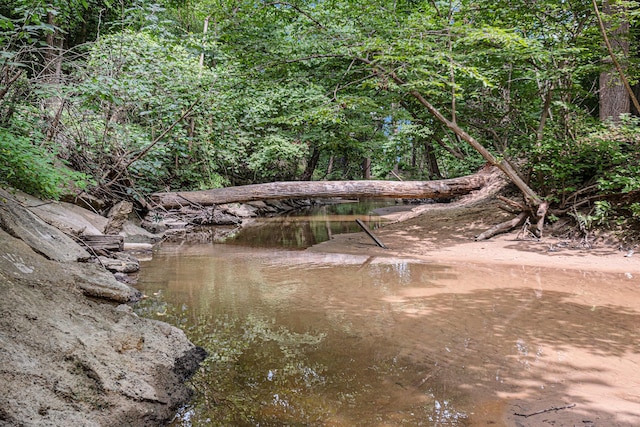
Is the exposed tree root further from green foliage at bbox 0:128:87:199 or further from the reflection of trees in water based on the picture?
green foliage at bbox 0:128:87:199

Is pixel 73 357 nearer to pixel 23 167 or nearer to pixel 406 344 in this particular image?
pixel 406 344

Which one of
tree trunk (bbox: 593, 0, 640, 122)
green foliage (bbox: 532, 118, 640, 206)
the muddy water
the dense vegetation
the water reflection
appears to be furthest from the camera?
the water reflection

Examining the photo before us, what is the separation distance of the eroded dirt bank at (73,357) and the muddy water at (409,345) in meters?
0.28

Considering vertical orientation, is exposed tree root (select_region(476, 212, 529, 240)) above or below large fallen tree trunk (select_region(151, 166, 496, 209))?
below

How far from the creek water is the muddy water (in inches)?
0.5

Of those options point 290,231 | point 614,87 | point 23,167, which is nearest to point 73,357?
point 23,167

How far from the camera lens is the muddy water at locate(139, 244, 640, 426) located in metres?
2.78

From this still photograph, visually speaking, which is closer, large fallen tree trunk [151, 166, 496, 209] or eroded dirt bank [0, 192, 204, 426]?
eroded dirt bank [0, 192, 204, 426]

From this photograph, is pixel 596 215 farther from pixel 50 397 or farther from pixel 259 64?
pixel 50 397

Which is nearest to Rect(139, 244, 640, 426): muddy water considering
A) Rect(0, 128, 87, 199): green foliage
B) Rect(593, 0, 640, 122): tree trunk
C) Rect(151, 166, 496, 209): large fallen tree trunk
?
Rect(0, 128, 87, 199): green foliage

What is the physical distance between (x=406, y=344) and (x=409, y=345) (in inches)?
1.3

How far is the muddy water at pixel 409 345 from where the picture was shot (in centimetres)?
278

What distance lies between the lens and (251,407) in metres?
2.83

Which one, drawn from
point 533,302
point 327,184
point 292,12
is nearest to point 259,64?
point 292,12
